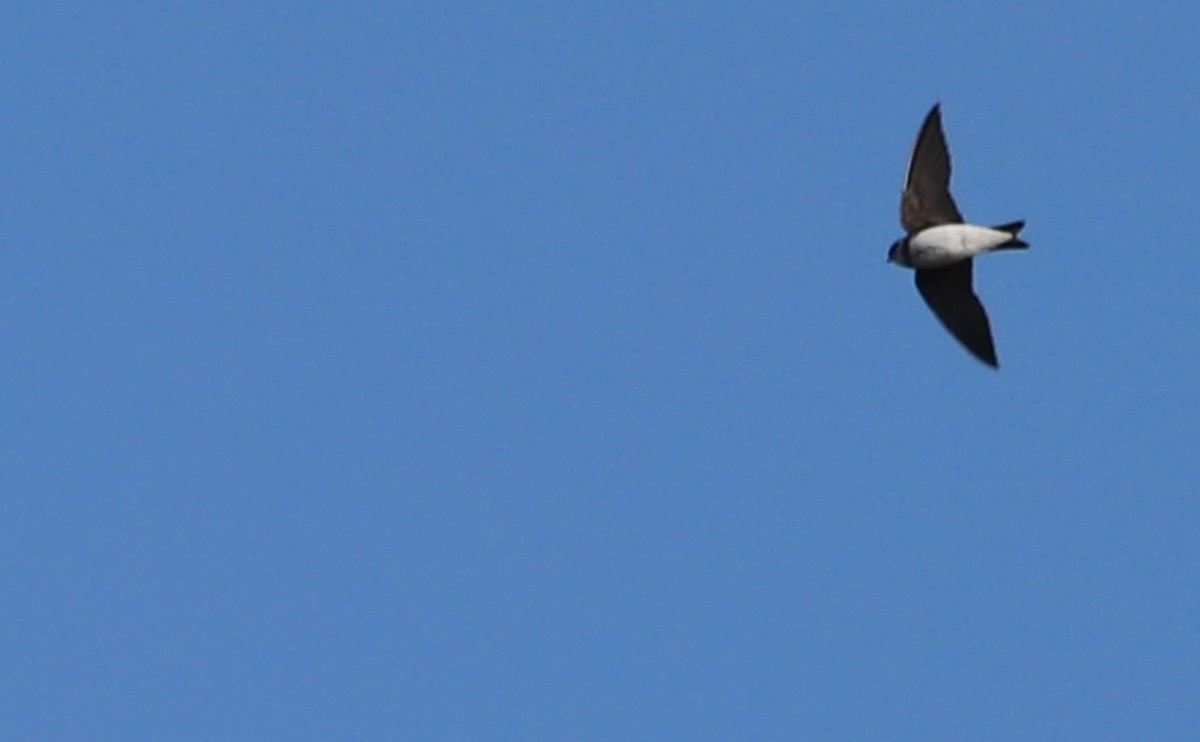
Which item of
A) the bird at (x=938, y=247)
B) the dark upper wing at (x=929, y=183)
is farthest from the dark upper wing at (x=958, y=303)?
the dark upper wing at (x=929, y=183)

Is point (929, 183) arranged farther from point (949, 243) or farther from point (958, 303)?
point (958, 303)

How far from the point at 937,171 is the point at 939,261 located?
1495mm

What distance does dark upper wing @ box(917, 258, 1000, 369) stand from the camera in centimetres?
3972

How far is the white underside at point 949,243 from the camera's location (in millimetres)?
37875

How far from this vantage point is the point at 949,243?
126ft

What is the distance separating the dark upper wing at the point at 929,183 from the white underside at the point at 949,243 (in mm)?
376

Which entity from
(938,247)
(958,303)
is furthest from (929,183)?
(958,303)

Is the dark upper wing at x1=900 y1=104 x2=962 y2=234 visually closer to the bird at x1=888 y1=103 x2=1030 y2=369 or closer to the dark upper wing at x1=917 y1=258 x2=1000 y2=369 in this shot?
the bird at x1=888 y1=103 x2=1030 y2=369

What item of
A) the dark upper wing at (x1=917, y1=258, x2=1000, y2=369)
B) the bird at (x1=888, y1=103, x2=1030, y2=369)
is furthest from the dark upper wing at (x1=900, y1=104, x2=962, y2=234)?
the dark upper wing at (x1=917, y1=258, x2=1000, y2=369)

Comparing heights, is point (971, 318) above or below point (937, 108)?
below

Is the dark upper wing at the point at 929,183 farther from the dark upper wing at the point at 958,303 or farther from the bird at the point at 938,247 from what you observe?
the dark upper wing at the point at 958,303

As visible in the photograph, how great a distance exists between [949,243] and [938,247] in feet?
0.87

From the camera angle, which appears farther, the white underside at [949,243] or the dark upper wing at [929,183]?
the dark upper wing at [929,183]

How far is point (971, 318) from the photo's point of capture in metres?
39.8
